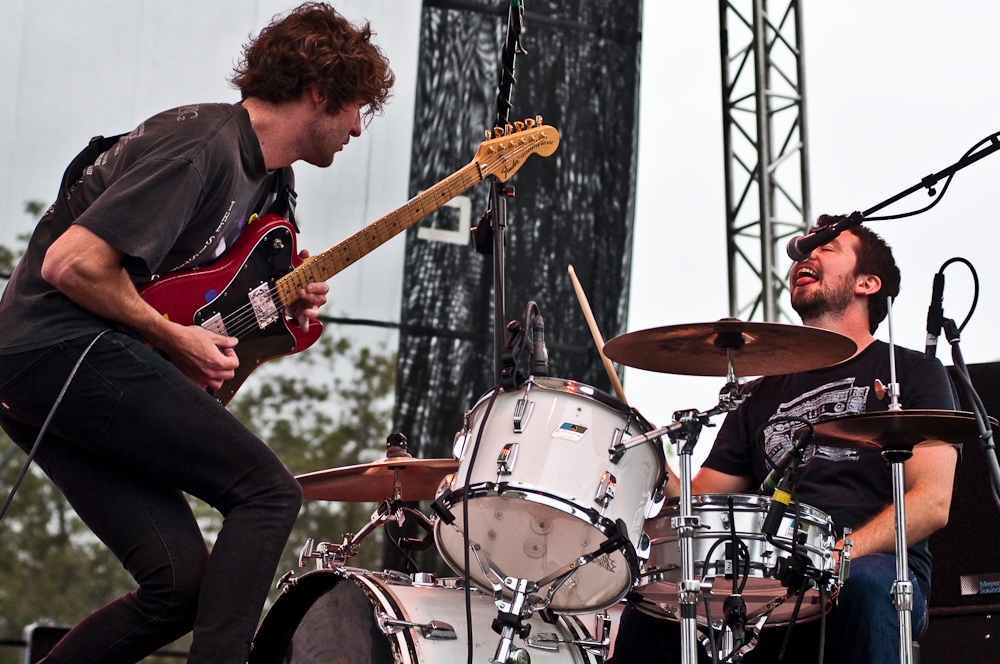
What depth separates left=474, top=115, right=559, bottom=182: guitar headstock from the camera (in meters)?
2.70

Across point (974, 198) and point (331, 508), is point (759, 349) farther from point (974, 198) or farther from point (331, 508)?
point (974, 198)

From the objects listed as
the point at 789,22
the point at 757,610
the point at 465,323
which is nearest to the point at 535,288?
the point at 465,323

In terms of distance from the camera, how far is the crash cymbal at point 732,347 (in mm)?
2273

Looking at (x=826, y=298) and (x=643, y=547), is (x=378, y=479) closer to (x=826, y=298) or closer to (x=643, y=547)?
(x=643, y=547)

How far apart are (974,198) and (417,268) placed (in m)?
3.20

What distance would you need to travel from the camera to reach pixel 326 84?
7.22ft

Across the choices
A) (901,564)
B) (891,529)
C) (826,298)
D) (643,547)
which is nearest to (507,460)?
(643,547)

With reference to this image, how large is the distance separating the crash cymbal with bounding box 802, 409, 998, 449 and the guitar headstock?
0.99 m

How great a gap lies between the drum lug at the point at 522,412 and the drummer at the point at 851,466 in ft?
2.23

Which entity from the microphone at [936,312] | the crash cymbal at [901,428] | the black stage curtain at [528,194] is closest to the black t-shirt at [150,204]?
the crash cymbal at [901,428]

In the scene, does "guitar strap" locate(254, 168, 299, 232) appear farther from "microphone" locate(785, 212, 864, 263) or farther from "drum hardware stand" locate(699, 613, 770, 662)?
"drum hardware stand" locate(699, 613, 770, 662)

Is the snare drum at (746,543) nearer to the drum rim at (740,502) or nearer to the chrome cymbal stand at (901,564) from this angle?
the drum rim at (740,502)

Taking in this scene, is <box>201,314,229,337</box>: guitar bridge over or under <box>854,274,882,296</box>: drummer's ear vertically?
under

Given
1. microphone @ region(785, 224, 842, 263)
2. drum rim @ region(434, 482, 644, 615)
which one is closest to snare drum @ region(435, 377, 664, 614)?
drum rim @ region(434, 482, 644, 615)
